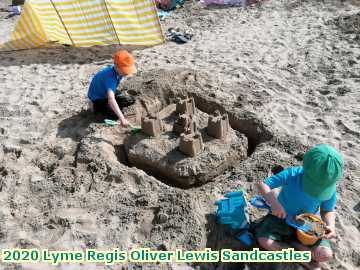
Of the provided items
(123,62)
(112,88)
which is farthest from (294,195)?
(112,88)

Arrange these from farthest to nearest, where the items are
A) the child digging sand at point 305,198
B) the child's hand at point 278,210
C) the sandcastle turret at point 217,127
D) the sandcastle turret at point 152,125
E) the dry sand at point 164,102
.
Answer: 1. the sandcastle turret at point 152,125
2. the sandcastle turret at point 217,127
3. the dry sand at point 164,102
4. the child's hand at point 278,210
5. the child digging sand at point 305,198

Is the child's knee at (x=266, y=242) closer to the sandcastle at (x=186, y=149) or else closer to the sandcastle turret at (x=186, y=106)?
the sandcastle at (x=186, y=149)

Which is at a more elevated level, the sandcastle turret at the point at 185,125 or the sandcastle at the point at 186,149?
the sandcastle turret at the point at 185,125

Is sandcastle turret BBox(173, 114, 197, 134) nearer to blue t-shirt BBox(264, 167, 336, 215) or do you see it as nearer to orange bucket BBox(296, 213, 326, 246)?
blue t-shirt BBox(264, 167, 336, 215)

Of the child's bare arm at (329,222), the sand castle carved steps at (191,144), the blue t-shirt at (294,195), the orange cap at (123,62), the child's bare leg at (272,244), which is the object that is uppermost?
the orange cap at (123,62)

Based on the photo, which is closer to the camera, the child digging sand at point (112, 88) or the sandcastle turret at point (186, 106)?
the child digging sand at point (112, 88)

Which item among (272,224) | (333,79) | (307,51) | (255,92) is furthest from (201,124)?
(307,51)

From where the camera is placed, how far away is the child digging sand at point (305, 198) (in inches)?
75.5

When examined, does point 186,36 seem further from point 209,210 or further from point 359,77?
point 209,210

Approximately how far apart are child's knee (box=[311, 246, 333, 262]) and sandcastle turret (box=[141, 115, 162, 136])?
5.79ft

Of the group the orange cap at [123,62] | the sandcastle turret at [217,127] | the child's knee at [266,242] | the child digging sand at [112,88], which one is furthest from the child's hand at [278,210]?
the orange cap at [123,62]

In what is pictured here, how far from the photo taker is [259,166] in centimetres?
307

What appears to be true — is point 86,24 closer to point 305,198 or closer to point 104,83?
point 104,83

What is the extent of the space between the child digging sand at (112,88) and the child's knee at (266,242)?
176 centimetres
